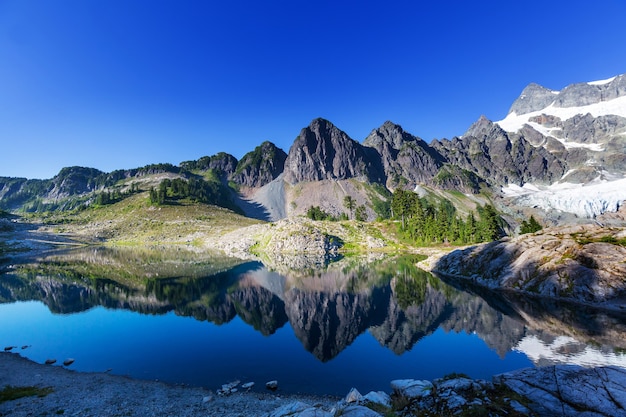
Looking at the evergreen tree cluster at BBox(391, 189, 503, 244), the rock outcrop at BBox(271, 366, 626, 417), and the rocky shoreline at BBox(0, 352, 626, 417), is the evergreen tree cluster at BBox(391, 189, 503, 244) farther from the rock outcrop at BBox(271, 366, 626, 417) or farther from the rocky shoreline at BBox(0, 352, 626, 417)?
the rocky shoreline at BBox(0, 352, 626, 417)

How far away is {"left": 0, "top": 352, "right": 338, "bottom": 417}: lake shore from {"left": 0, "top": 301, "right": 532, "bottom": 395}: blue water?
207cm

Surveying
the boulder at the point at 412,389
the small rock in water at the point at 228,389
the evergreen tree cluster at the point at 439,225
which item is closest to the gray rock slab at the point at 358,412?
the boulder at the point at 412,389

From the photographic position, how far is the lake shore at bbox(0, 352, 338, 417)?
23.5m

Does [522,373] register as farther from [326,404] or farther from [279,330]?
[279,330]

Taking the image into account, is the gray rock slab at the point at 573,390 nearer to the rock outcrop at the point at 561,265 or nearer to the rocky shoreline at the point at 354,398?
the rocky shoreline at the point at 354,398

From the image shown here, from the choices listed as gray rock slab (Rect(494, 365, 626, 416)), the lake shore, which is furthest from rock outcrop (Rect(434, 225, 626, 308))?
the lake shore

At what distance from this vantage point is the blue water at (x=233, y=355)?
31.2m

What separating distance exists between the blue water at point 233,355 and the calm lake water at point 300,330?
0.15m

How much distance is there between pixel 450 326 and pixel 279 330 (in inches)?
1011

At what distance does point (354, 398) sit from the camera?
20.4 meters

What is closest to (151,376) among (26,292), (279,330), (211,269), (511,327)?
(279,330)

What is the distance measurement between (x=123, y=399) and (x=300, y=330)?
2541 cm

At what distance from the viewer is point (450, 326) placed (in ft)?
151

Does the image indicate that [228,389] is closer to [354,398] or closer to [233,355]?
[233,355]
